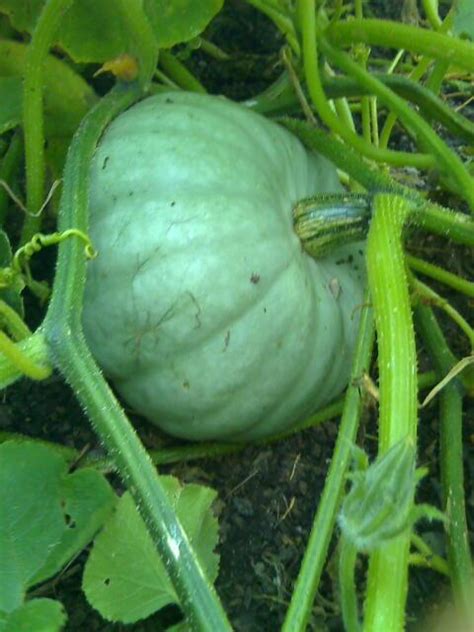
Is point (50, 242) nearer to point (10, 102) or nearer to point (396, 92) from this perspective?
point (10, 102)

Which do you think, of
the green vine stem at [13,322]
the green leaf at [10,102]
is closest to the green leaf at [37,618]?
the green vine stem at [13,322]

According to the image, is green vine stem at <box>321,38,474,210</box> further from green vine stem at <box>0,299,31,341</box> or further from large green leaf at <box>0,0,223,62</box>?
green vine stem at <box>0,299,31,341</box>

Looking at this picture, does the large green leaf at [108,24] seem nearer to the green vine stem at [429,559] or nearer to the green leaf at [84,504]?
the green leaf at [84,504]

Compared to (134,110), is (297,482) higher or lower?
lower

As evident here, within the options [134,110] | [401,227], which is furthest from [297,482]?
[134,110]

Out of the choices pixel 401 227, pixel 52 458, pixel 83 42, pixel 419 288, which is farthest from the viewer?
pixel 419 288

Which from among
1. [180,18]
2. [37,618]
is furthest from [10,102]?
[37,618]

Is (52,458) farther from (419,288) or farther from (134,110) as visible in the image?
(419,288)

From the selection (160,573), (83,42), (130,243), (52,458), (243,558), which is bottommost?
(243,558)
